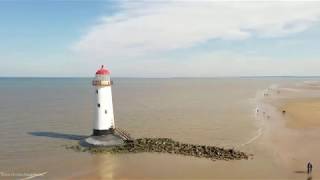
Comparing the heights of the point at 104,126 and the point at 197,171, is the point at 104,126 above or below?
above

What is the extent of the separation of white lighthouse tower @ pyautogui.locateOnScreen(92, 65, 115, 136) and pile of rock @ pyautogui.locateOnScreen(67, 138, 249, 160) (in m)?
1.40

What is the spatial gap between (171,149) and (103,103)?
5.77 m

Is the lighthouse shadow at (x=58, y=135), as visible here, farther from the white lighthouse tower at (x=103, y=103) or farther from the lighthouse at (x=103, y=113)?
the white lighthouse tower at (x=103, y=103)

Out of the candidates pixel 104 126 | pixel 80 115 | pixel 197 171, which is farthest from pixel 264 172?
pixel 80 115

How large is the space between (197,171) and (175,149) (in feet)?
16.0

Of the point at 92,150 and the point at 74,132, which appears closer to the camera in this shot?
the point at 92,150

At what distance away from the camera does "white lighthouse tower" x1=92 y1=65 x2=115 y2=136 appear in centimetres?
2794

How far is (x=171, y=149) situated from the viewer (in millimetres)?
28375

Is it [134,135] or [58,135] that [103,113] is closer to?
[134,135]

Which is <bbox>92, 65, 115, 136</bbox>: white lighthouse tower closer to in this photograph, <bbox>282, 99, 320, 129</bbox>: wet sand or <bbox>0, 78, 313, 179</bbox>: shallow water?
<bbox>0, 78, 313, 179</bbox>: shallow water

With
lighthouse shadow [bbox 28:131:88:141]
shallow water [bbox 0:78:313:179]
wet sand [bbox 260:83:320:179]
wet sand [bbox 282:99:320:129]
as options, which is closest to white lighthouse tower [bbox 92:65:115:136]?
shallow water [bbox 0:78:313:179]

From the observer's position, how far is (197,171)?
77.5 ft

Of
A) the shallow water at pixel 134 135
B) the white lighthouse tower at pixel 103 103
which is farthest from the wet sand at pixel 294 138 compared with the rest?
the white lighthouse tower at pixel 103 103

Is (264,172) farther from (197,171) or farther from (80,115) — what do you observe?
(80,115)
